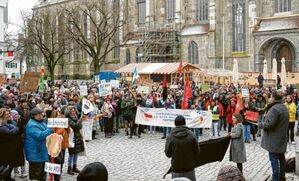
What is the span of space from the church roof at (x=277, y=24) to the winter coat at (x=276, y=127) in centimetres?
2925

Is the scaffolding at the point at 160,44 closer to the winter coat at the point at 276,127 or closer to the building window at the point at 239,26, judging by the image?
the building window at the point at 239,26

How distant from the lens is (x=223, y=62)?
42.6m

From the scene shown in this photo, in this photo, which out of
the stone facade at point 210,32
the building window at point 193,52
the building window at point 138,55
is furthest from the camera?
the building window at point 138,55

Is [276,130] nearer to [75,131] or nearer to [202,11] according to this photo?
[75,131]

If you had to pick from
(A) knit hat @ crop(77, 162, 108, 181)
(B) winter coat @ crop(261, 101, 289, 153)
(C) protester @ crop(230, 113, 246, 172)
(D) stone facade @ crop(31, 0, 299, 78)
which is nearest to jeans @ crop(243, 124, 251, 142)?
(C) protester @ crop(230, 113, 246, 172)

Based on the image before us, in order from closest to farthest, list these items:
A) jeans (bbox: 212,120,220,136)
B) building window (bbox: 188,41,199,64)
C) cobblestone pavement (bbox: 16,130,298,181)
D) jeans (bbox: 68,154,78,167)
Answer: cobblestone pavement (bbox: 16,130,298,181) < jeans (bbox: 68,154,78,167) < jeans (bbox: 212,120,220,136) < building window (bbox: 188,41,199,64)

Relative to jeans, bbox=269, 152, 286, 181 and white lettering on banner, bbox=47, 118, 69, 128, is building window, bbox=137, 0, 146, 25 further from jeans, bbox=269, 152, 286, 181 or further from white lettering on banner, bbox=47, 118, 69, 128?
white lettering on banner, bbox=47, 118, 69, 128

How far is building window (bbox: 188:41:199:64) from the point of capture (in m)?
45.5

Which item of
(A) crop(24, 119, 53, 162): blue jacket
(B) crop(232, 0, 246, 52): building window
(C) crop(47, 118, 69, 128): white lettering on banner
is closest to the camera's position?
(C) crop(47, 118, 69, 128): white lettering on banner

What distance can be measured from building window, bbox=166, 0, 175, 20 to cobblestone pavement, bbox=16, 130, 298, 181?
34.4 m

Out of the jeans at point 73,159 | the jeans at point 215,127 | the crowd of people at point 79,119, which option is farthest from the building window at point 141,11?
the jeans at point 73,159

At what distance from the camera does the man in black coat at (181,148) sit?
740 cm

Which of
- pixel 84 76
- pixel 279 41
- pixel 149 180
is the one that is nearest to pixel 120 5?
pixel 84 76

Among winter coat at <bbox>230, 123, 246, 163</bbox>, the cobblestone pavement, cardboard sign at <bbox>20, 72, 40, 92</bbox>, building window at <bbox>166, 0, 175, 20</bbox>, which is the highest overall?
building window at <bbox>166, 0, 175, 20</bbox>
